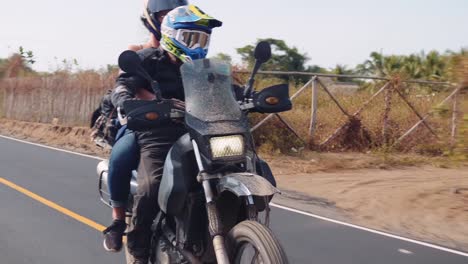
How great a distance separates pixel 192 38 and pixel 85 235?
3.27 metres

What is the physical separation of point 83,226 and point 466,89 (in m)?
5.18

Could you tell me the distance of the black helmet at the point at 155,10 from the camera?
454cm

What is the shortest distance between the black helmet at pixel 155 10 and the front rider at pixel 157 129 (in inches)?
13.5

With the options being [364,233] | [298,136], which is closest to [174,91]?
[364,233]

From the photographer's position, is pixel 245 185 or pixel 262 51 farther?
pixel 262 51

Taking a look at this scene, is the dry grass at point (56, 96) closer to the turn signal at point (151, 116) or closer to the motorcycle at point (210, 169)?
the motorcycle at point (210, 169)

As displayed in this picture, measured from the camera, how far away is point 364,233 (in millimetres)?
7262

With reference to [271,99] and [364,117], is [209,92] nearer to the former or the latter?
[271,99]

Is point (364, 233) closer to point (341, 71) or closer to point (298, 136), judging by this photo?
point (298, 136)

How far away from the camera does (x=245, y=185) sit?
3.52 m

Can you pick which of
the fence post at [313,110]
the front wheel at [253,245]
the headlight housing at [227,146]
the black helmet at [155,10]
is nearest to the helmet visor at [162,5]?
the black helmet at [155,10]

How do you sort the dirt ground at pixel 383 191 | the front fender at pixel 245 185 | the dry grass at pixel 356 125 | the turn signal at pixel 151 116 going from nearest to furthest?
the front fender at pixel 245 185
the turn signal at pixel 151 116
the dirt ground at pixel 383 191
the dry grass at pixel 356 125

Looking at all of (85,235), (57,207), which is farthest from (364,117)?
(85,235)

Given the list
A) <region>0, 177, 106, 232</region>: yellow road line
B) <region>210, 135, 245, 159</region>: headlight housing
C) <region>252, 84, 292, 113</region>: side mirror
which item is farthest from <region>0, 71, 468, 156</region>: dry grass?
<region>210, 135, 245, 159</region>: headlight housing
